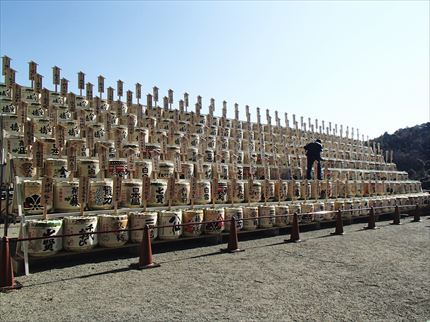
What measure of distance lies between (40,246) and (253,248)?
4292mm

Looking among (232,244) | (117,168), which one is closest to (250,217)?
(232,244)

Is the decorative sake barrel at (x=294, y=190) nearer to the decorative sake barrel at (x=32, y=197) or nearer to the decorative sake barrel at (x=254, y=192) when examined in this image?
the decorative sake barrel at (x=254, y=192)

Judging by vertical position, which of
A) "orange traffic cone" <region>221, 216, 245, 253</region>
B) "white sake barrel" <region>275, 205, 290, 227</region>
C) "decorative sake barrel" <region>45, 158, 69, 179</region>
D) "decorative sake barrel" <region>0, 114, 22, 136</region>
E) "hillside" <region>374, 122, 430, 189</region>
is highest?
"hillside" <region>374, 122, 430, 189</region>

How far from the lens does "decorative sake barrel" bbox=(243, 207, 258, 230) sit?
8.99 meters

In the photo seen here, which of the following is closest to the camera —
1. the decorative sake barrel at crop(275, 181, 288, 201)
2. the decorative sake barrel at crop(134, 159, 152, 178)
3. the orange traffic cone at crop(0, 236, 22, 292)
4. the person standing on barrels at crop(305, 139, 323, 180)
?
the orange traffic cone at crop(0, 236, 22, 292)

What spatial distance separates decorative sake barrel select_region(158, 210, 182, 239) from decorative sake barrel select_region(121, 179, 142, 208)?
0.62 metres

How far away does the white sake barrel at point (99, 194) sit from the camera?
7.04 m

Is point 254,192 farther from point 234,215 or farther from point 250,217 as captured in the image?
point 234,215

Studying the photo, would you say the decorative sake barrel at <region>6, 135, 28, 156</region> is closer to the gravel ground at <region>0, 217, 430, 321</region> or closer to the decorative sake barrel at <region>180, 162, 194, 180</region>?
the gravel ground at <region>0, 217, 430, 321</region>

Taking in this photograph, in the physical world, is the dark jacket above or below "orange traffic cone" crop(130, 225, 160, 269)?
above

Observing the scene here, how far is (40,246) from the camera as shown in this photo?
18.9 feet

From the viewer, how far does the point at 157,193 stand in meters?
7.87

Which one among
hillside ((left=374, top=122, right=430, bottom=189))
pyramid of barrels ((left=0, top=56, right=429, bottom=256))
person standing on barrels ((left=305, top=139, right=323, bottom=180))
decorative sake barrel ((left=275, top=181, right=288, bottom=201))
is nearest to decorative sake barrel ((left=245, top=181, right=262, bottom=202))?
pyramid of barrels ((left=0, top=56, right=429, bottom=256))

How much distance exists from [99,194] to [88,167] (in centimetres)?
117
